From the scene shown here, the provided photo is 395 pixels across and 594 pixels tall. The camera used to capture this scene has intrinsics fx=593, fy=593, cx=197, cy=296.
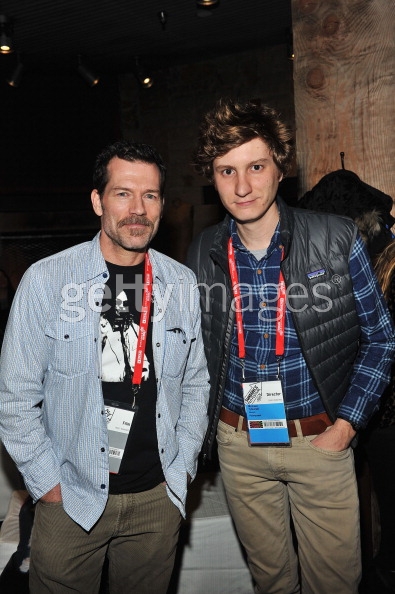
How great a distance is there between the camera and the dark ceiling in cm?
552

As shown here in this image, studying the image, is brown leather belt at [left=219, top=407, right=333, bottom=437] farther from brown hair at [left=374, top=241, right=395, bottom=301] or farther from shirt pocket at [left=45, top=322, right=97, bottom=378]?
shirt pocket at [left=45, top=322, right=97, bottom=378]

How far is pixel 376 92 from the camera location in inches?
109

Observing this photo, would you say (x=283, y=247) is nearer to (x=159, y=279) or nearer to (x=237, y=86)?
(x=159, y=279)

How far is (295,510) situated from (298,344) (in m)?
0.63

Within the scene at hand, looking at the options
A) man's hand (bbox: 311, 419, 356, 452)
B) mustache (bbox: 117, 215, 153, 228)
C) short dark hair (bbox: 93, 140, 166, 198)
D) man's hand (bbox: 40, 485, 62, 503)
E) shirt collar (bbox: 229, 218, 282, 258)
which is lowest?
man's hand (bbox: 40, 485, 62, 503)

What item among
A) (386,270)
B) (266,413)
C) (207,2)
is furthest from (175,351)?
(207,2)

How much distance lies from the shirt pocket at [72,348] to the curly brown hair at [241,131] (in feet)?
2.69

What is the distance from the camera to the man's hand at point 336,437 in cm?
207

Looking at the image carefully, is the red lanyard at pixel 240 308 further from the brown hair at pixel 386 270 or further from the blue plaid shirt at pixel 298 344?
the brown hair at pixel 386 270

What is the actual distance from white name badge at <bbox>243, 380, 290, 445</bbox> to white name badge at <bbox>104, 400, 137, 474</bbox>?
45cm

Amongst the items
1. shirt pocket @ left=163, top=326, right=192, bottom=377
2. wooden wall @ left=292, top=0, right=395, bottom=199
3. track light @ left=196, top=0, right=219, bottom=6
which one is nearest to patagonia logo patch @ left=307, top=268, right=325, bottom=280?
shirt pocket @ left=163, top=326, right=192, bottom=377

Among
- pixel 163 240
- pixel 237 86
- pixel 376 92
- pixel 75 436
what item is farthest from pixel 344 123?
pixel 237 86
